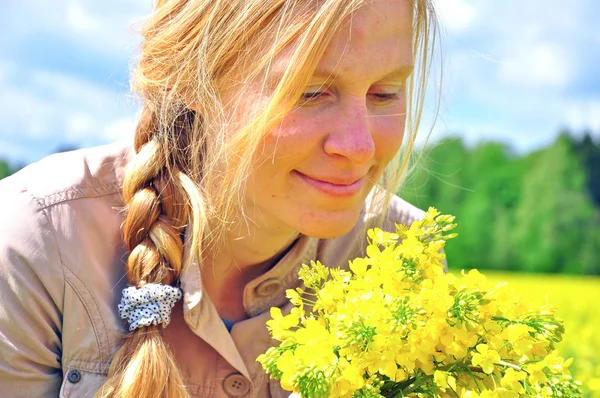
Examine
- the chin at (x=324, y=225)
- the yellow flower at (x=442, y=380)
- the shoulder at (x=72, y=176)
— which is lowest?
the yellow flower at (x=442, y=380)

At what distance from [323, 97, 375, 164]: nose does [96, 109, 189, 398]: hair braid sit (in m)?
0.53

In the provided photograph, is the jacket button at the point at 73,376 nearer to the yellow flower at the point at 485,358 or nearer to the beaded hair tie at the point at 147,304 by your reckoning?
the beaded hair tie at the point at 147,304

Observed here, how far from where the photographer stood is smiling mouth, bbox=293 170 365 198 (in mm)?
2053

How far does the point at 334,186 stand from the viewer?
2.07 meters

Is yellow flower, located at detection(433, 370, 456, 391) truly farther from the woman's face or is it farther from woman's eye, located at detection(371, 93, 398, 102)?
woman's eye, located at detection(371, 93, 398, 102)

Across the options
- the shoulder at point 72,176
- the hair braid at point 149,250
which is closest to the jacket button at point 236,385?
the hair braid at point 149,250

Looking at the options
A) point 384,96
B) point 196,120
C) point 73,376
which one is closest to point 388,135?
point 384,96

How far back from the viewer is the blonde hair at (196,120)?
1.99 m

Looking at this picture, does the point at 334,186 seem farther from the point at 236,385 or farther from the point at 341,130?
the point at 236,385

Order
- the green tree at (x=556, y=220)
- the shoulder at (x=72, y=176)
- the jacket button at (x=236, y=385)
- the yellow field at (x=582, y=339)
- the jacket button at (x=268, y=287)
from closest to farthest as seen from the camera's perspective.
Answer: the shoulder at (x=72, y=176) → the jacket button at (x=236, y=385) → the jacket button at (x=268, y=287) → the yellow field at (x=582, y=339) → the green tree at (x=556, y=220)

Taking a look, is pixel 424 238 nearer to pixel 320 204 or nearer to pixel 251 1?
pixel 320 204

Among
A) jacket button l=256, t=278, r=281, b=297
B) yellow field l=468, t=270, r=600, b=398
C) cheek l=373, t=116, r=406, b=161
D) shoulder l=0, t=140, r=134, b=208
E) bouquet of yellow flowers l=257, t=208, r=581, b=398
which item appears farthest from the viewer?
yellow field l=468, t=270, r=600, b=398

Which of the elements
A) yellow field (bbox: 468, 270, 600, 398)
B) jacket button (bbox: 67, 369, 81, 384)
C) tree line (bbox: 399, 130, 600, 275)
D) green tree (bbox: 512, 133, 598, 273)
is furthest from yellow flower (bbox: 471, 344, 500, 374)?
green tree (bbox: 512, 133, 598, 273)

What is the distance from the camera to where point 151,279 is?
221cm
